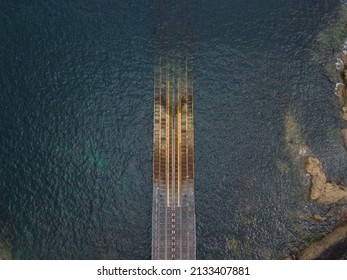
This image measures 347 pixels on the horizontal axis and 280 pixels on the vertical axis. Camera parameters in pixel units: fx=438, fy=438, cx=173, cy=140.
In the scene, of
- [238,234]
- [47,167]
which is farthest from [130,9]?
[238,234]

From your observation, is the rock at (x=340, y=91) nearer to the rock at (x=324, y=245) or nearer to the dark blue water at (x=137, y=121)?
the dark blue water at (x=137, y=121)

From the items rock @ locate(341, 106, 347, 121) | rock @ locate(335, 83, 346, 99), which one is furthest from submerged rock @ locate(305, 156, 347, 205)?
rock @ locate(335, 83, 346, 99)

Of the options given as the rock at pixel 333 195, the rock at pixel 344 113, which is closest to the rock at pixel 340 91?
the rock at pixel 344 113

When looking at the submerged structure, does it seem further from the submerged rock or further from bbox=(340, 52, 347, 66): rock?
bbox=(340, 52, 347, 66): rock

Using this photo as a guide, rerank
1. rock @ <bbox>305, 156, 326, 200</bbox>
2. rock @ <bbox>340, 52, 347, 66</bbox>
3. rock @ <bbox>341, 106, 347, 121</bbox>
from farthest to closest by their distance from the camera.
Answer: rock @ <bbox>340, 52, 347, 66</bbox>
rock @ <bbox>341, 106, 347, 121</bbox>
rock @ <bbox>305, 156, 326, 200</bbox>

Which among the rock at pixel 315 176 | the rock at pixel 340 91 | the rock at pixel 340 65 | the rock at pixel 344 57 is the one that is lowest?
the rock at pixel 315 176

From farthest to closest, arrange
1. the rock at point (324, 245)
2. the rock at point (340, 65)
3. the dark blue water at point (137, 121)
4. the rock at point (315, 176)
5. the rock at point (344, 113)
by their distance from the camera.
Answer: the rock at point (340, 65), the rock at point (344, 113), the rock at point (315, 176), the dark blue water at point (137, 121), the rock at point (324, 245)

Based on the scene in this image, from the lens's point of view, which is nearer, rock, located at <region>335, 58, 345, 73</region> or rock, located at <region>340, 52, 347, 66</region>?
rock, located at <region>335, 58, 345, 73</region>
